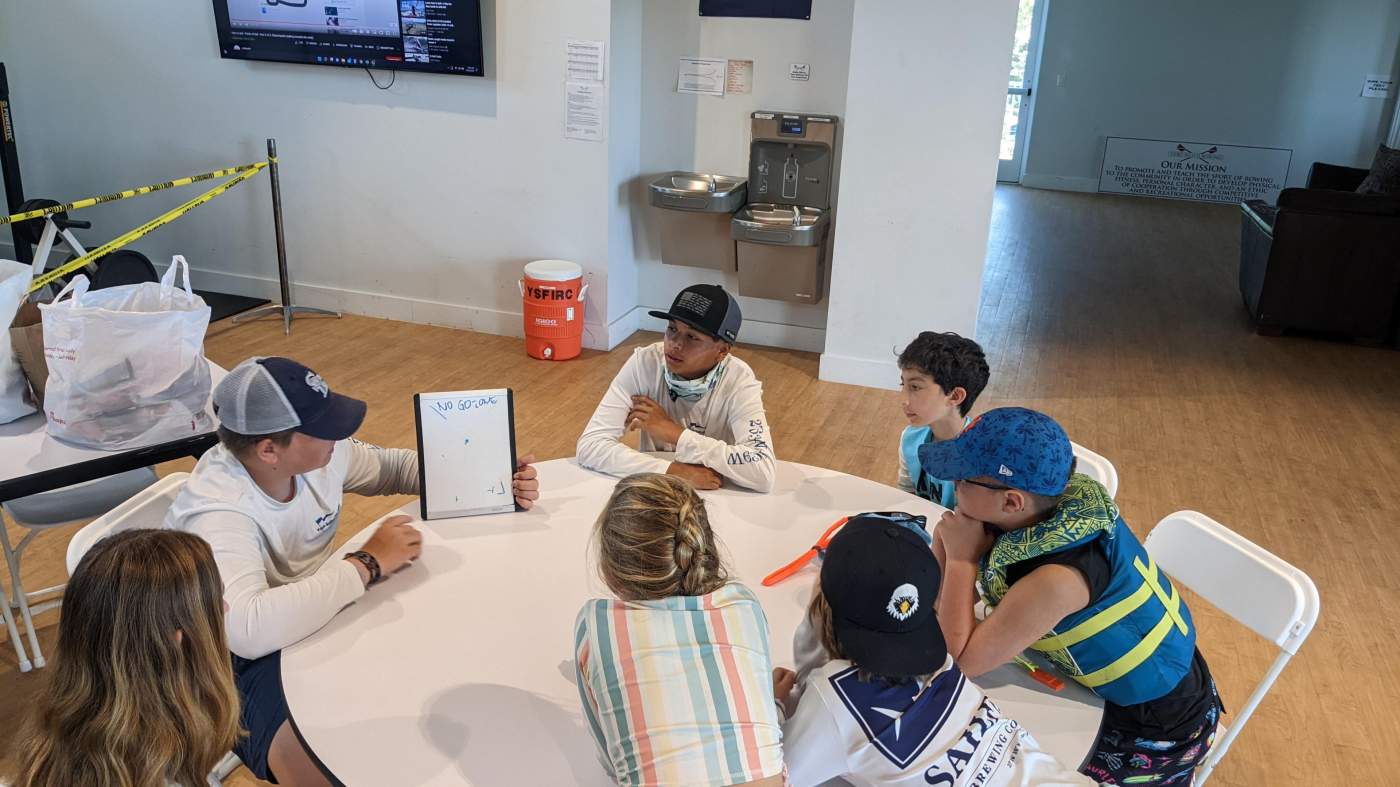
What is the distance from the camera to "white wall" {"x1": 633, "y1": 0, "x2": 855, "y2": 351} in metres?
5.26

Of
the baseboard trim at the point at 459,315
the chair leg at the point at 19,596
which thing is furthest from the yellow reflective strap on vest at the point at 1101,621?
the baseboard trim at the point at 459,315

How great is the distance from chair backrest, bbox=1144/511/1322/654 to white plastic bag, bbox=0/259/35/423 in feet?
8.88

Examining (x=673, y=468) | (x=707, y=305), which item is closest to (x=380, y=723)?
(x=673, y=468)

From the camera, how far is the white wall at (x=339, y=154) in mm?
5414

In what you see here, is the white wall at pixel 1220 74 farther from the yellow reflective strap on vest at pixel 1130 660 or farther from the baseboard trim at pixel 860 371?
the yellow reflective strap on vest at pixel 1130 660

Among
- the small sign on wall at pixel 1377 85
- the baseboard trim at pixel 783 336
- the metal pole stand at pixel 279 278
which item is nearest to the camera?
the metal pole stand at pixel 279 278

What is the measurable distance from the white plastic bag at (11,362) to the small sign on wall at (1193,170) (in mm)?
10675

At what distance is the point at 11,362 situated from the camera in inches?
101

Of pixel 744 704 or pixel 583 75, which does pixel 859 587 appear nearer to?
pixel 744 704

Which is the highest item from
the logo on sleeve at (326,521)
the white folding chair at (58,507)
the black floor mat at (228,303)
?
the logo on sleeve at (326,521)

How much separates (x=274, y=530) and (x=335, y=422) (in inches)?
9.7

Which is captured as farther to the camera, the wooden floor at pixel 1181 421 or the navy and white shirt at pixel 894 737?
the wooden floor at pixel 1181 421

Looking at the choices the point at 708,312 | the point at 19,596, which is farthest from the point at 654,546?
the point at 19,596

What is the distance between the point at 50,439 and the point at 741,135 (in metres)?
3.81
